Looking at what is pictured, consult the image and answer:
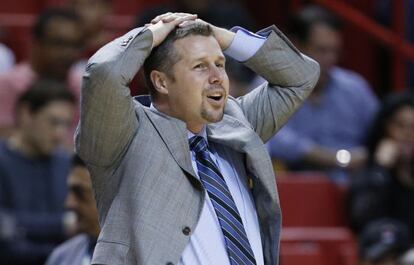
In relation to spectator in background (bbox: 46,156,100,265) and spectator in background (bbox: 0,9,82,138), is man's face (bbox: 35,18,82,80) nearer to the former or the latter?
spectator in background (bbox: 0,9,82,138)

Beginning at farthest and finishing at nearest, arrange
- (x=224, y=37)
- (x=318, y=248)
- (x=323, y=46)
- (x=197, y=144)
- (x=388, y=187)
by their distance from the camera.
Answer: (x=323, y=46)
(x=388, y=187)
(x=318, y=248)
(x=224, y=37)
(x=197, y=144)

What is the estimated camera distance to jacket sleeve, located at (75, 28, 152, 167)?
13.3 feet

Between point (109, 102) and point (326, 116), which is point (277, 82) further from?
point (326, 116)

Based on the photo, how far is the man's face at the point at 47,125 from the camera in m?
7.22

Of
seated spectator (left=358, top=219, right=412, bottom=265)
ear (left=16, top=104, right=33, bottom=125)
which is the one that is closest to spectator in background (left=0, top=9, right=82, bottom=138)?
ear (left=16, top=104, right=33, bottom=125)

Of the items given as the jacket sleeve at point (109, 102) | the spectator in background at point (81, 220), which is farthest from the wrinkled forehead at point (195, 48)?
the spectator in background at point (81, 220)

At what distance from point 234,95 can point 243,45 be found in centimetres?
300

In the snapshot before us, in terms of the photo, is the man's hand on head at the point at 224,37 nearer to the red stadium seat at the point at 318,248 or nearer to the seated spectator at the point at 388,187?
the red stadium seat at the point at 318,248

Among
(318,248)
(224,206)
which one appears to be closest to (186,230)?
(224,206)

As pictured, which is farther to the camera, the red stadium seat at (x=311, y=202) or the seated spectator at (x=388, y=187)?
the red stadium seat at (x=311, y=202)

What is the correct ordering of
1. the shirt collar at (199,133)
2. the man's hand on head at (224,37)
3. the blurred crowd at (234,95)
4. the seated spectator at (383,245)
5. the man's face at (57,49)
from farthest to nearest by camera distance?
the man's face at (57,49) → the blurred crowd at (234,95) → the seated spectator at (383,245) → the man's hand on head at (224,37) → the shirt collar at (199,133)

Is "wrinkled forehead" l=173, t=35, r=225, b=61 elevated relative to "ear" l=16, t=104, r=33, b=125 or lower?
elevated

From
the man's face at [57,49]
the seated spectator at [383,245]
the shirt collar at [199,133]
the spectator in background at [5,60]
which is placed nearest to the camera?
the shirt collar at [199,133]

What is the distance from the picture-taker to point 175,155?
4.23m
